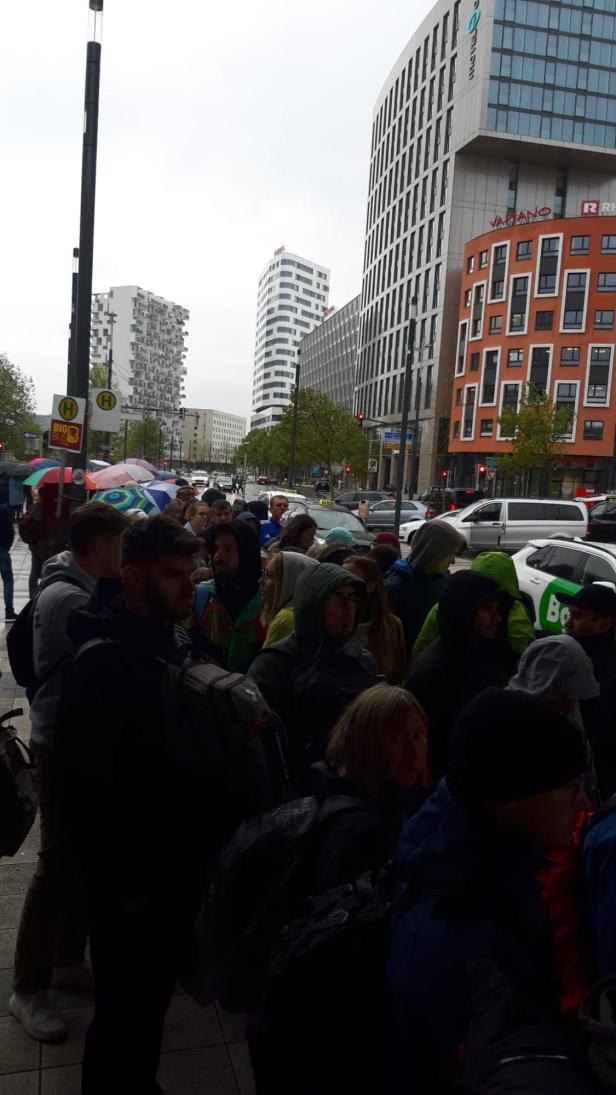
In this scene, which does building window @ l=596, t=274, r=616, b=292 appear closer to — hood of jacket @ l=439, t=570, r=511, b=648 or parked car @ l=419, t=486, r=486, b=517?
parked car @ l=419, t=486, r=486, b=517

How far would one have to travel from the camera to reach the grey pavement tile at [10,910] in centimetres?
339

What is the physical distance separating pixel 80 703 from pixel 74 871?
1.17m

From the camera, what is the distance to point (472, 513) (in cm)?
2488

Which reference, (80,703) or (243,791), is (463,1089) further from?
(80,703)

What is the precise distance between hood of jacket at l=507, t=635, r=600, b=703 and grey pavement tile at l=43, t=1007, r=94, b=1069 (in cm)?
200

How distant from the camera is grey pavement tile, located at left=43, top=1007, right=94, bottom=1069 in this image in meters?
2.62

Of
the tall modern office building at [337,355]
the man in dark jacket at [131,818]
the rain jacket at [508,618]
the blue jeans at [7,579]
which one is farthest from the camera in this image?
the tall modern office building at [337,355]

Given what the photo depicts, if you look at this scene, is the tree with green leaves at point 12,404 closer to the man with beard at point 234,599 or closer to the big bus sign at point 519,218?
the big bus sign at point 519,218

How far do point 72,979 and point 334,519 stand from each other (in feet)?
53.8

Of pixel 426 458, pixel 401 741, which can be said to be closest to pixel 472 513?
pixel 401 741

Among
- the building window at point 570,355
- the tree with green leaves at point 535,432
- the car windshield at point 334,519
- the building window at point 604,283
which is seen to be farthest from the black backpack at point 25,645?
the building window at point 604,283

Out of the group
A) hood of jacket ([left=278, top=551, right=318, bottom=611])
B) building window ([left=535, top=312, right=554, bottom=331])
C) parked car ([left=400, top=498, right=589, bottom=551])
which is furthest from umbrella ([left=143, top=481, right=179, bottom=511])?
building window ([left=535, top=312, right=554, bottom=331])

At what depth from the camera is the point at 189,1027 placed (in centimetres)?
283

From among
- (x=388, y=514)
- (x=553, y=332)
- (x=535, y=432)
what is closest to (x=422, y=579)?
(x=388, y=514)
